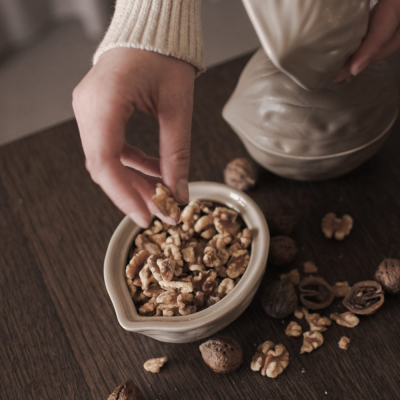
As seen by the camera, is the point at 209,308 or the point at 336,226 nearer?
the point at 209,308

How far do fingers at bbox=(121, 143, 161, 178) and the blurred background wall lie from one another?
118 cm

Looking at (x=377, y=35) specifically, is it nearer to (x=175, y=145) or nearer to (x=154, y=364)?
(x=175, y=145)

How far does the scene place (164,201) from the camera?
59 cm

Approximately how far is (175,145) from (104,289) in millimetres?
293

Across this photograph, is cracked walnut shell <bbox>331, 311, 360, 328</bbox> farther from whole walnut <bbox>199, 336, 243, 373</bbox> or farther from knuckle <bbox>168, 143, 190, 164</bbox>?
knuckle <bbox>168, 143, 190, 164</bbox>

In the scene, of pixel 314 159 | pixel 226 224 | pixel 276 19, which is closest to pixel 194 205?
pixel 226 224

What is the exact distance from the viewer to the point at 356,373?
2.07 ft

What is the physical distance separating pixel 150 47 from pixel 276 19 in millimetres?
172

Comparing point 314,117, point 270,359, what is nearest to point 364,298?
point 270,359

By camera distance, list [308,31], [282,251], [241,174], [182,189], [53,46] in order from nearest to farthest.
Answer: [308,31]
[182,189]
[282,251]
[241,174]
[53,46]

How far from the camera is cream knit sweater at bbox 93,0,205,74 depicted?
0.59 meters

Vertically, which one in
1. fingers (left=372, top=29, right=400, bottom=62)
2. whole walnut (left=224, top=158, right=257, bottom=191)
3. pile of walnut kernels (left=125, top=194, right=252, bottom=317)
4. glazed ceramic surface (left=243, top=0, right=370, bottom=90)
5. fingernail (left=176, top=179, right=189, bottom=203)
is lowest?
whole walnut (left=224, top=158, right=257, bottom=191)

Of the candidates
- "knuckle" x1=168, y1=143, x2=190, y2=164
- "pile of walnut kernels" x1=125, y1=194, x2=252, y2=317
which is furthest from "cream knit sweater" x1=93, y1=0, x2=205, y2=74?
"pile of walnut kernels" x1=125, y1=194, x2=252, y2=317

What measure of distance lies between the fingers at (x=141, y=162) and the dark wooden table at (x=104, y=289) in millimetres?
191
